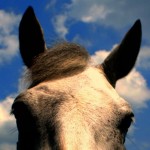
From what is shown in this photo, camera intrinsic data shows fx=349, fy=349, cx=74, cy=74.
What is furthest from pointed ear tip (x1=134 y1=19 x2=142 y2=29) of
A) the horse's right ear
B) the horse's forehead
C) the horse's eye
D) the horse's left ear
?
the horse's eye

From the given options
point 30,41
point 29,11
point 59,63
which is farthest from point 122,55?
point 29,11

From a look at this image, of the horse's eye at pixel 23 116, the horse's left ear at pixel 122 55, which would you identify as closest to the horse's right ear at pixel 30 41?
the horse's left ear at pixel 122 55

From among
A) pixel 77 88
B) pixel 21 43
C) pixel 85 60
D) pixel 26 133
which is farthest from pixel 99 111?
pixel 21 43

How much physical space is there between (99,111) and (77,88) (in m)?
0.49

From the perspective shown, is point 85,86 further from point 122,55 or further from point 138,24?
point 138,24

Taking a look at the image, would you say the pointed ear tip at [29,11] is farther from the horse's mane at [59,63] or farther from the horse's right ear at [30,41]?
the horse's mane at [59,63]

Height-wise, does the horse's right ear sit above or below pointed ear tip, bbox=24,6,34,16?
below

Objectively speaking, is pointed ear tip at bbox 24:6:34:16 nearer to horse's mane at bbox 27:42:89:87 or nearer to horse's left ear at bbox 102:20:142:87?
horse's mane at bbox 27:42:89:87

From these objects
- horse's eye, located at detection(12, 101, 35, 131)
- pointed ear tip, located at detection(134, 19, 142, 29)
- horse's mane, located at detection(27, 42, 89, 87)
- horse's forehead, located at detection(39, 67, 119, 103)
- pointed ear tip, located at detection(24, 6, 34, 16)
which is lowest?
horse's eye, located at detection(12, 101, 35, 131)

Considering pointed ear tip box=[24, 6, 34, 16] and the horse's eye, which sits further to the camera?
pointed ear tip box=[24, 6, 34, 16]

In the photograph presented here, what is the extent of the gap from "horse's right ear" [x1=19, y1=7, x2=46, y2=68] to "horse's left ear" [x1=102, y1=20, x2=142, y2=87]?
1.11 metres

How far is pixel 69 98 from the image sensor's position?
409 centimetres

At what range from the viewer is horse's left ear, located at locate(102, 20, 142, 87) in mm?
5746

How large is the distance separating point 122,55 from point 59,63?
1217 millimetres
